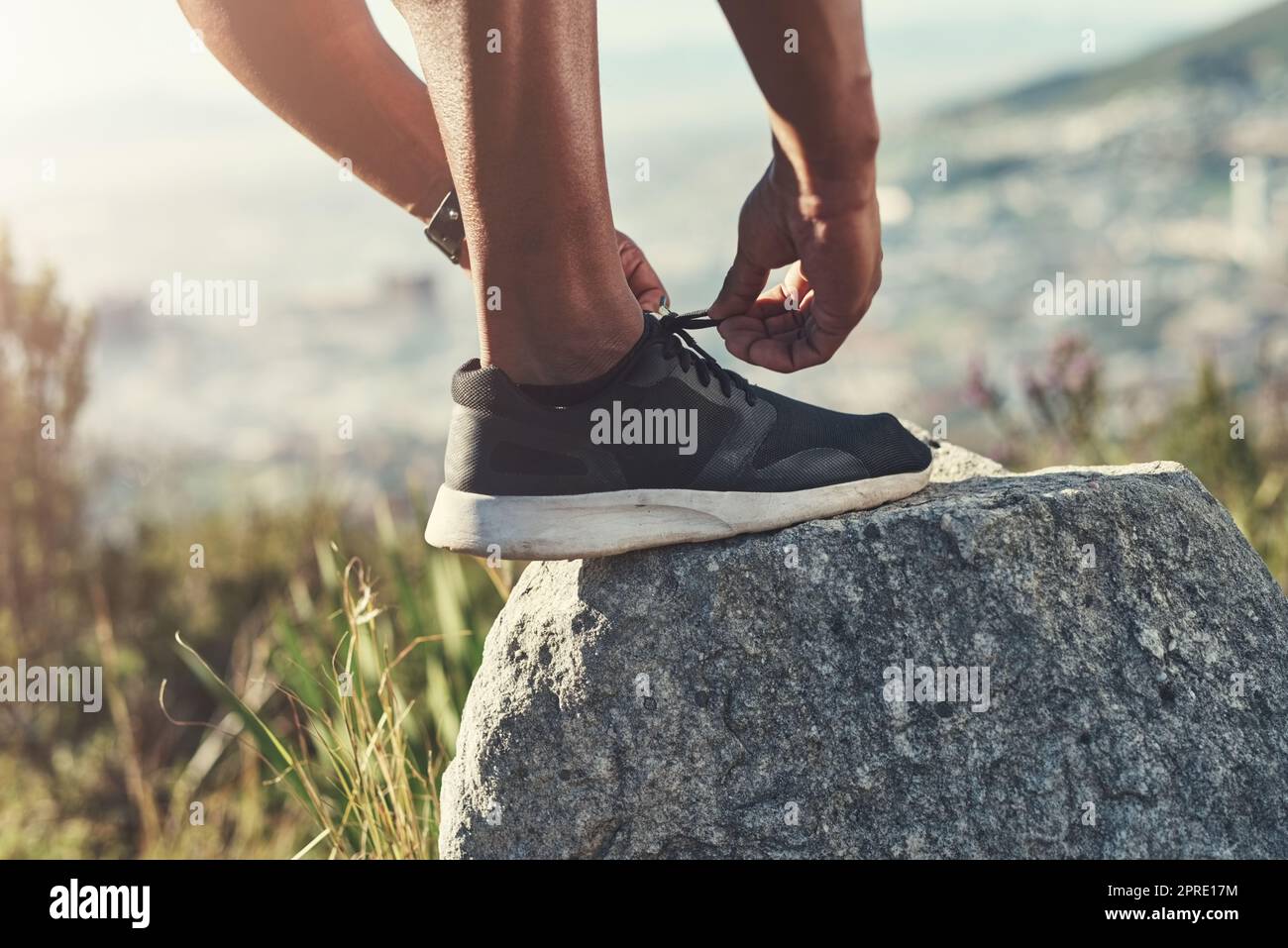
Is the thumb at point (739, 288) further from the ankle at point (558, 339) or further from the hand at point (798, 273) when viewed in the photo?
→ the ankle at point (558, 339)

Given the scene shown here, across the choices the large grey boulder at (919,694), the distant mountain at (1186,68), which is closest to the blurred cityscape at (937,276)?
the distant mountain at (1186,68)

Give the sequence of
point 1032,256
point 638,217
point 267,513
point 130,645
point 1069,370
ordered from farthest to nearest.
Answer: point 638,217 → point 1032,256 → point 267,513 → point 130,645 → point 1069,370

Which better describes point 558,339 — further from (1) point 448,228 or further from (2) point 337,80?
(2) point 337,80

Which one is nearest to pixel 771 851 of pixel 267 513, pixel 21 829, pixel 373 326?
pixel 21 829

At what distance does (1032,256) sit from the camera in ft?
74.4

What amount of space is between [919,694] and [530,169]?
91 cm

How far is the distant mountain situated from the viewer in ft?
83.9

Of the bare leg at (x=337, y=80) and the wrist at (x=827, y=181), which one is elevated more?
the bare leg at (x=337, y=80)

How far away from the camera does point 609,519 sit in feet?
5.61

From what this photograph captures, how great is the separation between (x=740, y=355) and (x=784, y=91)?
52cm

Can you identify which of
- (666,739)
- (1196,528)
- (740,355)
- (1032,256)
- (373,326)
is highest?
(1032,256)

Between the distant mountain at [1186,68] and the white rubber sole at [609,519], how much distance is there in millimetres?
26746

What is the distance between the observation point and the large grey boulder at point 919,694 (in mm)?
1590
